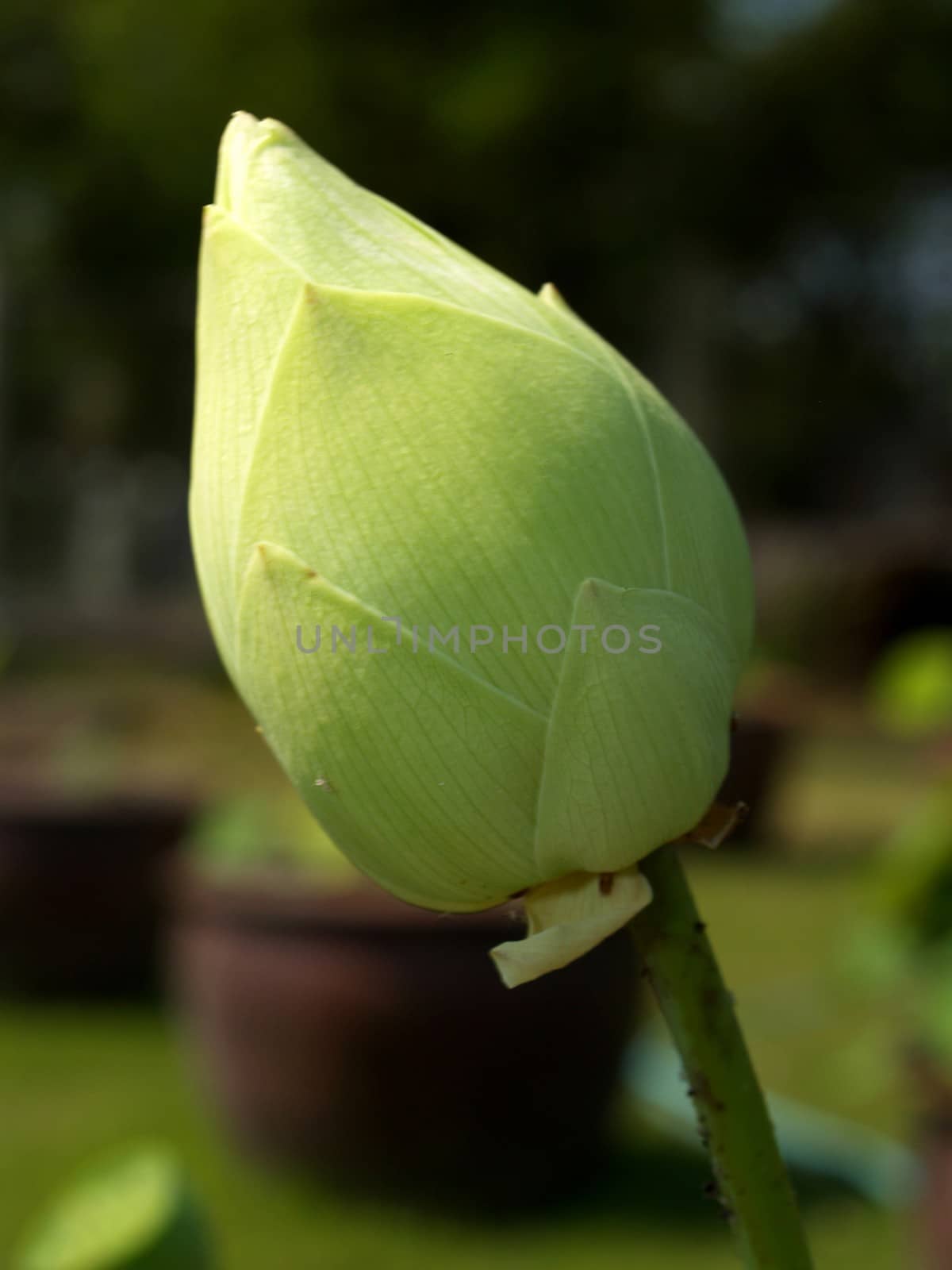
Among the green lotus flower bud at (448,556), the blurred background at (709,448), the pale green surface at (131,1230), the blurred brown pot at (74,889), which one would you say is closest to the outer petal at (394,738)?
the green lotus flower bud at (448,556)

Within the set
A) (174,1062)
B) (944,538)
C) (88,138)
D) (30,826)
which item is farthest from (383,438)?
(88,138)

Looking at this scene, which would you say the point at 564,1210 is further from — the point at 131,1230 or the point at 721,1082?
the point at 721,1082

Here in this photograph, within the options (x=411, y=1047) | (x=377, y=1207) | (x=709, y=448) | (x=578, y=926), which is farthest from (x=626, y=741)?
(x=709, y=448)

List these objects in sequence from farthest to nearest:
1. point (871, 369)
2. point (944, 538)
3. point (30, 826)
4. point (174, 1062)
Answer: point (871, 369) < point (944, 538) < point (30, 826) < point (174, 1062)

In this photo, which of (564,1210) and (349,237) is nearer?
(349,237)

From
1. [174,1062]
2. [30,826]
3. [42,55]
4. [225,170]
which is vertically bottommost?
[174,1062]

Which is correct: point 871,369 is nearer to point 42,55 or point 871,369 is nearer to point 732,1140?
point 42,55
